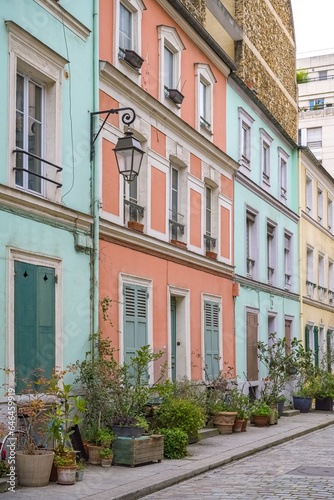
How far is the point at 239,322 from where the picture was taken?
19.3 m

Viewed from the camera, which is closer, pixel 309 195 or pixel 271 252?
pixel 271 252

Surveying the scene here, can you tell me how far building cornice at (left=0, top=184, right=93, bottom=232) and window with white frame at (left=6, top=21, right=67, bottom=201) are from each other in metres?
0.23

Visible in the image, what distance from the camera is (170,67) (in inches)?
636

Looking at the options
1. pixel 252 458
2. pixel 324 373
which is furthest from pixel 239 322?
pixel 252 458

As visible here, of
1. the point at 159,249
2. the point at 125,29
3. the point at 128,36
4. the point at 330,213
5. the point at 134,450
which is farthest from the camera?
the point at 330,213

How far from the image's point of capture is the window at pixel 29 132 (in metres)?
10.4

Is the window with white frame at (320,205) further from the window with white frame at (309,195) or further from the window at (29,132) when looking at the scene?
the window at (29,132)

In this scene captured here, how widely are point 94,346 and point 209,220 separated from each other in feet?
22.9

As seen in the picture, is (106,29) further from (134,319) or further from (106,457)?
(106,457)

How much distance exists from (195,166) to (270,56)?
357 inches

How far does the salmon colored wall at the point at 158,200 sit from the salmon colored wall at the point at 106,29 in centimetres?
255

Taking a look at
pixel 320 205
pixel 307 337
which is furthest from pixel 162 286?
pixel 320 205

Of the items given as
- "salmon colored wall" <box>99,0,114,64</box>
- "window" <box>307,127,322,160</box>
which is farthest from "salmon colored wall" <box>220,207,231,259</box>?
"window" <box>307,127,322,160</box>

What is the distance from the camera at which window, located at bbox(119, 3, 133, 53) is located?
45.8 feet
